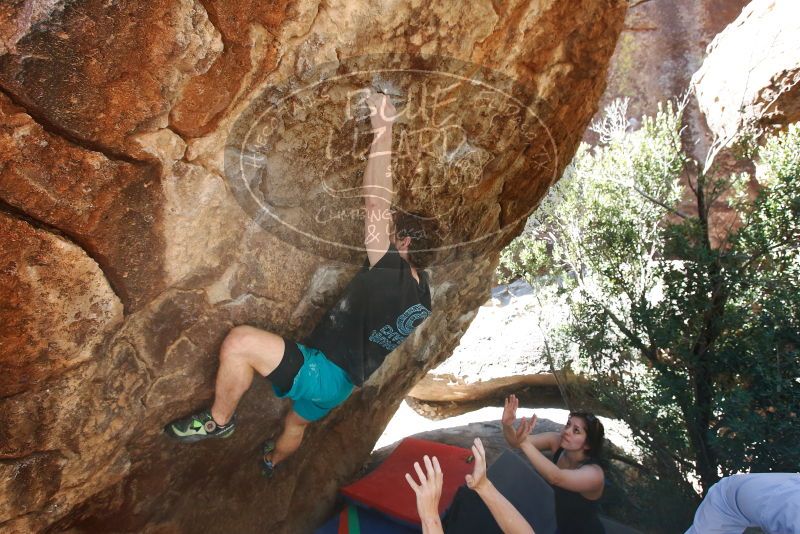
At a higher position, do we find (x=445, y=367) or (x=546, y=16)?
(x=546, y=16)

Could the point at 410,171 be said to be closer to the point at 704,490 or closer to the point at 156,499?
the point at 156,499

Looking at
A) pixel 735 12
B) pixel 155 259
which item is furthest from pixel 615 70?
pixel 155 259

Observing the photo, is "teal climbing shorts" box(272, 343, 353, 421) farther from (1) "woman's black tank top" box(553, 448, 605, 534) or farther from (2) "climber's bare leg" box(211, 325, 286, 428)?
(1) "woman's black tank top" box(553, 448, 605, 534)

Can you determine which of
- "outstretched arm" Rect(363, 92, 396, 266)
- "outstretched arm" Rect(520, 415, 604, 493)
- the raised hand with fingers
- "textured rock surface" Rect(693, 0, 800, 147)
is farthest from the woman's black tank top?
"textured rock surface" Rect(693, 0, 800, 147)

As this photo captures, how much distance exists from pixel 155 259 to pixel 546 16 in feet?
7.20

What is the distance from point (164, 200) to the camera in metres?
2.24

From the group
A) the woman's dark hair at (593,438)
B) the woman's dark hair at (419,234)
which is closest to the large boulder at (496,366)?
the woman's dark hair at (593,438)

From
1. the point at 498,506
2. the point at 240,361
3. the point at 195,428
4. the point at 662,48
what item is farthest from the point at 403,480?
the point at 662,48

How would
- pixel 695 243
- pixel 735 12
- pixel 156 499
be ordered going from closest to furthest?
pixel 156 499
pixel 695 243
pixel 735 12

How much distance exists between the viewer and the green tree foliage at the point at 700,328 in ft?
13.4

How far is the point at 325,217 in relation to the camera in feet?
9.98

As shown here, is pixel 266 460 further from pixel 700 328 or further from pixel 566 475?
A: pixel 700 328

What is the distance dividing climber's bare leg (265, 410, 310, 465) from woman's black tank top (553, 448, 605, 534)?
5.43 feet

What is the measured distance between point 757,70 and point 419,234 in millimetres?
7375
